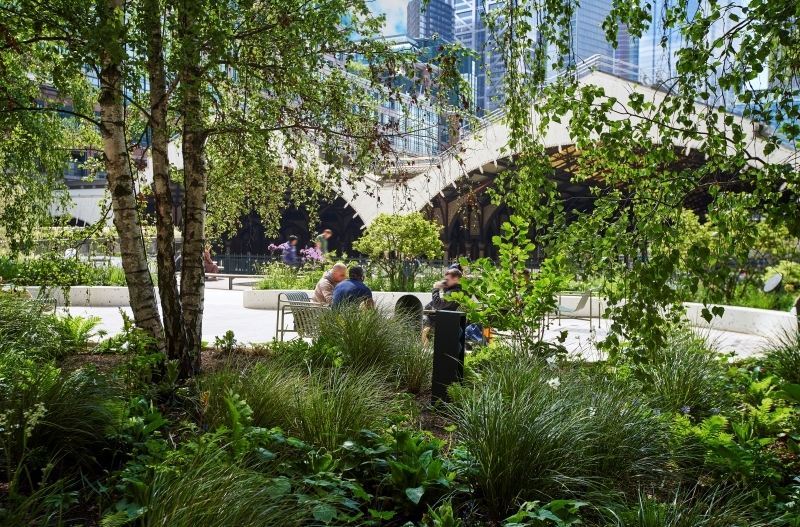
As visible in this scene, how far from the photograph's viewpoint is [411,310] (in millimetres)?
8281

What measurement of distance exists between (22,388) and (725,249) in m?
3.50

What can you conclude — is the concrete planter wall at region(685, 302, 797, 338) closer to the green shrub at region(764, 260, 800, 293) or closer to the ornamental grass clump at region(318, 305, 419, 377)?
the green shrub at region(764, 260, 800, 293)


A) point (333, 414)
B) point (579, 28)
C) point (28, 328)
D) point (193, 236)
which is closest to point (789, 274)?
point (579, 28)

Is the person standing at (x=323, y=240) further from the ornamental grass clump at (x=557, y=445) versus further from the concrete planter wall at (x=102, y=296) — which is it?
the ornamental grass clump at (x=557, y=445)

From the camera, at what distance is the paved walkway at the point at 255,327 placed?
1058cm

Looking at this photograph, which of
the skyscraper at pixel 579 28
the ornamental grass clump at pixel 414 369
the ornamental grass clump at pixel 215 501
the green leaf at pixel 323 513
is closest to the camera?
the ornamental grass clump at pixel 215 501

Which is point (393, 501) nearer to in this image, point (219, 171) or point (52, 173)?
point (219, 171)

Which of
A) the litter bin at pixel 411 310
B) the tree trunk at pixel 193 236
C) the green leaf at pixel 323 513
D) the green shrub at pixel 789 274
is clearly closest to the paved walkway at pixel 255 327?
the litter bin at pixel 411 310

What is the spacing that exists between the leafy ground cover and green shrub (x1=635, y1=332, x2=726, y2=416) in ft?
0.24

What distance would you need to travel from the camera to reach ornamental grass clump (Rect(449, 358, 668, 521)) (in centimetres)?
323

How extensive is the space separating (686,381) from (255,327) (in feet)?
28.2

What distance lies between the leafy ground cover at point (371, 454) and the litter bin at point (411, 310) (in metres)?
2.32

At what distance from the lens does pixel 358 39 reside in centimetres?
602

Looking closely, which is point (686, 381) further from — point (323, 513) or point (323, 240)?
point (323, 240)
